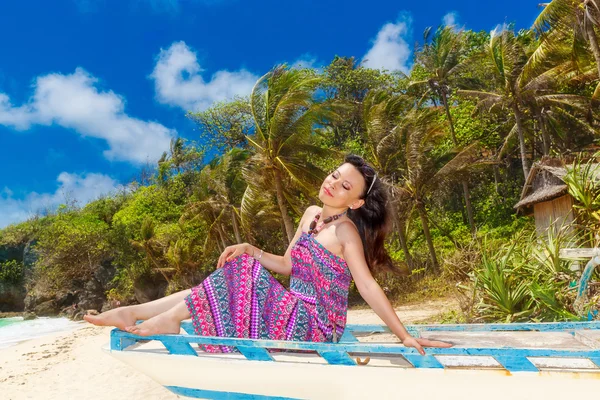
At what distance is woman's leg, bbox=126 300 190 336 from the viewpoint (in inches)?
104

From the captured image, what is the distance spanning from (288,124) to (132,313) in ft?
38.3

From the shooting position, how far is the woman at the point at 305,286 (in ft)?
8.93

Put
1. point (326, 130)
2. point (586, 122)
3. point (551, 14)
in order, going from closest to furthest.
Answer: point (551, 14) < point (586, 122) < point (326, 130)

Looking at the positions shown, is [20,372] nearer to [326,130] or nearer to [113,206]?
[326,130]

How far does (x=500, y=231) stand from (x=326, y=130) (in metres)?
12.9

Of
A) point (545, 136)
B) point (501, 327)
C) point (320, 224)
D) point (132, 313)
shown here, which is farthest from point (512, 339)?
point (545, 136)

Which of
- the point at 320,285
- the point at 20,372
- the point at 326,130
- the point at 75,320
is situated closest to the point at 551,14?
the point at 320,285

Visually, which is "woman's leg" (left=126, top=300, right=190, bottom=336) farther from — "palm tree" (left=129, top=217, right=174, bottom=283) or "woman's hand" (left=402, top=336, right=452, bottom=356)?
"palm tree" (left=129, top=217, right=174, bottom=283)

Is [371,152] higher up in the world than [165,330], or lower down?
higher up

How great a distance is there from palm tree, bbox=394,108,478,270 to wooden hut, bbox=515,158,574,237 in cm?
377

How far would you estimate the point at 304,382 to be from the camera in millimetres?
2480

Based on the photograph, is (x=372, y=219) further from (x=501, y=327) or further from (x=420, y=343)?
(x=501, y=327)

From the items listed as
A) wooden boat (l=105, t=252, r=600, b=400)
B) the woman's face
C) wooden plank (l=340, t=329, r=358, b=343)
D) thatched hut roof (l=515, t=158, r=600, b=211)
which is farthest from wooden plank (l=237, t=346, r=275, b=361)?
thatched hut roof (l=515, t=158, r=600, b=211)

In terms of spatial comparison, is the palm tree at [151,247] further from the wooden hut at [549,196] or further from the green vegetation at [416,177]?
the wooden hut at [549,196]
